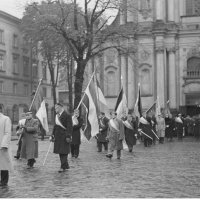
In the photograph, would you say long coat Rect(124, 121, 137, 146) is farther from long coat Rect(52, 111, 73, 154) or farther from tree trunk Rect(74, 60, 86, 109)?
tree trunk Rect(74, 60, 86, 109)

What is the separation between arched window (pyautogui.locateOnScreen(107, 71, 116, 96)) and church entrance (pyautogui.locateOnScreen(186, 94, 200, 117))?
7125 millimetres

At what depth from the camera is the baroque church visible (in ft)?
140

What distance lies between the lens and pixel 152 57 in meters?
43.5

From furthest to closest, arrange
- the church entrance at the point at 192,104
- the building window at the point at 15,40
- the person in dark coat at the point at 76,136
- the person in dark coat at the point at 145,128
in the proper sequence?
the building window at the point at 15,40
the church entrance at the point at 192,104
the person in dark coat at the point at 145,128
the person in dark coat at the point at 76,136

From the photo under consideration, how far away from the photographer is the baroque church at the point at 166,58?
42.5 metres

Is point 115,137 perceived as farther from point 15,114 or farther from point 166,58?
point 15,114

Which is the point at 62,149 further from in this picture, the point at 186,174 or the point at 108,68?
the point at 108,68

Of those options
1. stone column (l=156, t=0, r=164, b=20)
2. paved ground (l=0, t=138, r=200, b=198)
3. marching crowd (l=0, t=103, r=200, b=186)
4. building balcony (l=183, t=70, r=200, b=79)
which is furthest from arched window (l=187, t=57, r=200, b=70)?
paved ground (l=0, t=138, r=200, b=198)

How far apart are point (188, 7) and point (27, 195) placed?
126ft

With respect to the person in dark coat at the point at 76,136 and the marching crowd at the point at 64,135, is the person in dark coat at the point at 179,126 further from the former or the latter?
the person in dark coat at the point at 76,136

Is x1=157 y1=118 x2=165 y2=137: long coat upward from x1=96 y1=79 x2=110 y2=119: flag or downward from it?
downward

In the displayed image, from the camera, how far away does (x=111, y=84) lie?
44.8m

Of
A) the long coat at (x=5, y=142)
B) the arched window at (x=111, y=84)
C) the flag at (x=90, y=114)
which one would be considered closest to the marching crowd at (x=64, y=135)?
the long coat at (x=5, y=142)

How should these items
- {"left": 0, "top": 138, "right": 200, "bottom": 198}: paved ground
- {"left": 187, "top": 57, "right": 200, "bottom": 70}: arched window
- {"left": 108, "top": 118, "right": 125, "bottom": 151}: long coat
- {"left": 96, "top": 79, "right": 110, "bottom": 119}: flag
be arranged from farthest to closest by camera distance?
{"left": 187, "top": 57, "right": 200, "bottom": 70}: arched window < {"left": 96, "top": 79, "right": 110, "bottom": 119}: flag < {"left": 108, "top": 118, "right": 125, "bottom": 151}: long coat < {"left": 0, "top": 138, "right": 200, "bottom": 198}: paved ground
